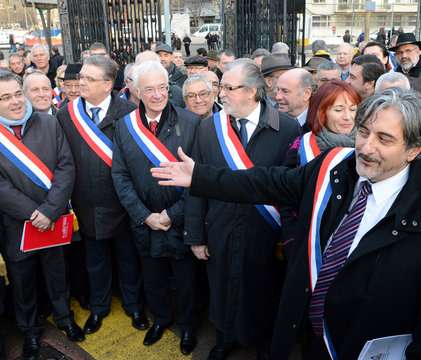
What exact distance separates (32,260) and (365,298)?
237 centimetres

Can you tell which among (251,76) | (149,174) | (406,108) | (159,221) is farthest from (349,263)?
(149,174)

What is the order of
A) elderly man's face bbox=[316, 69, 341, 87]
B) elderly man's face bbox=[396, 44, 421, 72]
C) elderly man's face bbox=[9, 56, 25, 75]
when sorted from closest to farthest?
1. elderly man's face bbox=[316, 69, 341, 87]
2. elderly man's face bbox=[396, 44, 421, 72]
3. elderly man's face bbox=[9, 56, 25, 75]

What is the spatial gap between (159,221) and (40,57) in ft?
16.8

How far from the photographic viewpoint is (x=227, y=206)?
2789 millimetres

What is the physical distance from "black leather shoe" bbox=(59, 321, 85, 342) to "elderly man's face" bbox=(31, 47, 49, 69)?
4.99 metres

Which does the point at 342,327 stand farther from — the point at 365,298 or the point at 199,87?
the point at 199,87

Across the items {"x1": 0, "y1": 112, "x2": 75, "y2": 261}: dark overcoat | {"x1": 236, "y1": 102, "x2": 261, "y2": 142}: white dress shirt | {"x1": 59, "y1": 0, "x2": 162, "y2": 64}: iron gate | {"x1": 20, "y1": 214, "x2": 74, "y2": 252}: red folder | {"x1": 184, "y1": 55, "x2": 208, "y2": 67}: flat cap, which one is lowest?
{"x1": 20, "y1": 214, "x2": 74, "y2": 252}: red folder

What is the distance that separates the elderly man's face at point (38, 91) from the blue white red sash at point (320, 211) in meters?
2.91

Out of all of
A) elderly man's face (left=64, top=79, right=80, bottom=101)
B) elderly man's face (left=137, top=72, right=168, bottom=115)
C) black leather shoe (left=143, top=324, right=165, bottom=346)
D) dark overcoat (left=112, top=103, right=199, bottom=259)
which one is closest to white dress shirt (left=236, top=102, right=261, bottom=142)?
dark overcoat (left=112, top=103, right=199, bottom=259)

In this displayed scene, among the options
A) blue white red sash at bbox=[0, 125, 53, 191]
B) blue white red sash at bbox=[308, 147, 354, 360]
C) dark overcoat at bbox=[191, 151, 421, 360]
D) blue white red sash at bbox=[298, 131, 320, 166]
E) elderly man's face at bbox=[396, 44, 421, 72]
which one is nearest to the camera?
dark overcoat at bbox=[191, 151, 421, 360]

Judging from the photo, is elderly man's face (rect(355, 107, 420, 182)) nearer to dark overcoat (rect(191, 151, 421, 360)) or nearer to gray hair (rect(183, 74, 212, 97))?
dark overcoat (rect(191, 151, 421, 360))

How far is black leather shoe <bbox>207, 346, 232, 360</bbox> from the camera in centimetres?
309

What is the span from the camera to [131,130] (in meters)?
3.14

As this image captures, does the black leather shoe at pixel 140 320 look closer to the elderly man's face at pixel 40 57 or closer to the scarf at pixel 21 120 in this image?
the scarf at pixel 21 120
